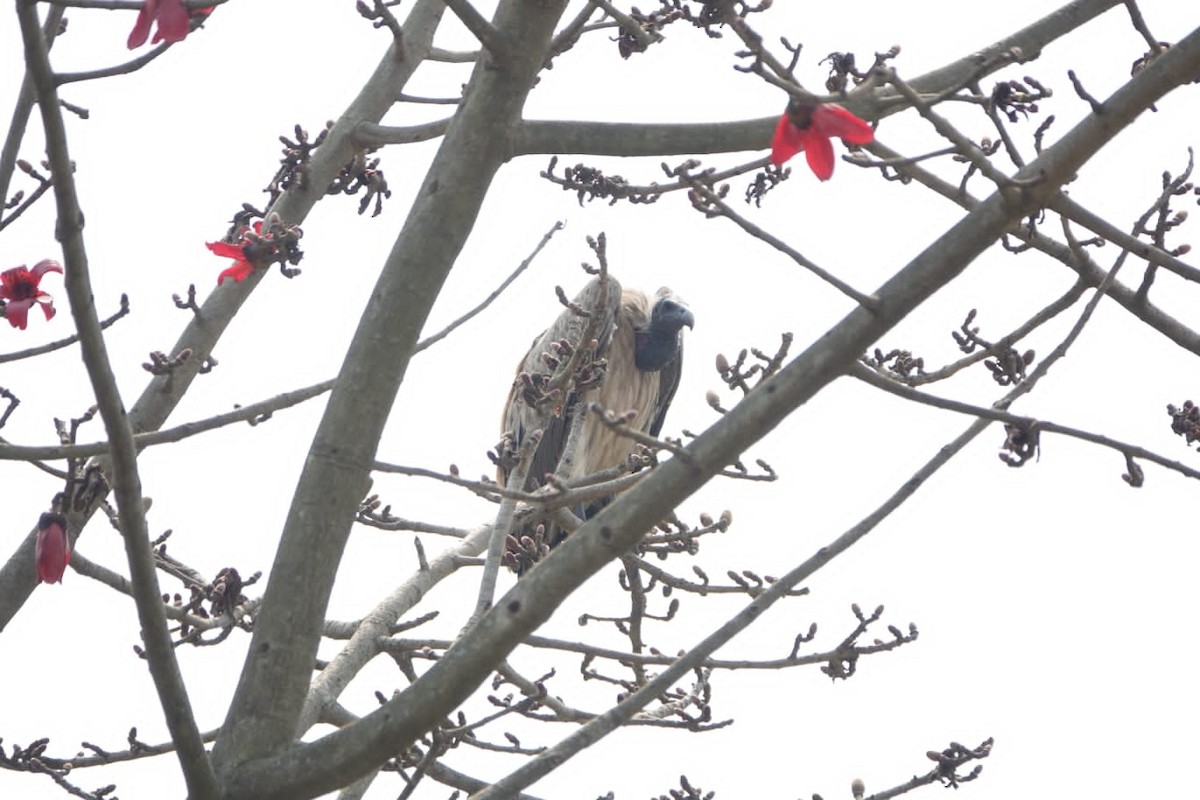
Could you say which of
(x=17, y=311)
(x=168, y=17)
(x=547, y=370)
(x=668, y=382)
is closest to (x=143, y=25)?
(x=168, y=17)

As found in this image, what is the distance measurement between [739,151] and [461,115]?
0.70 m

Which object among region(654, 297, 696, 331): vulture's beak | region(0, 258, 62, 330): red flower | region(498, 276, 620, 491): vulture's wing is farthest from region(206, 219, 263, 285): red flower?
region(654, 297, 696, 331): vulture's beak

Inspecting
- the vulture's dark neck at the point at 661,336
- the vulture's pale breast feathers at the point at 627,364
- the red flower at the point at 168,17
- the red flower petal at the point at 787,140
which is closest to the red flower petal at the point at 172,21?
the red flower at the point at 168,17

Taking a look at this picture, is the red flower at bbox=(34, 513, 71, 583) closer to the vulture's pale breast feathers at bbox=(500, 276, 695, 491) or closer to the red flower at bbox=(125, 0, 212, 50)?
the red flower at bbox=(125, 0, 212, 50)

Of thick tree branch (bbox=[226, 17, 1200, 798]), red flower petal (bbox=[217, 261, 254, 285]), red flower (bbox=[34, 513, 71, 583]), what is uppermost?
red flower petal (bbox=[217, 261, 254, 285])

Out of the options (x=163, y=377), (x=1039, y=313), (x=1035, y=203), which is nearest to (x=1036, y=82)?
(x=1039, y=313)

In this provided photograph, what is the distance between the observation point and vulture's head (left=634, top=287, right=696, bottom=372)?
9.90 metres

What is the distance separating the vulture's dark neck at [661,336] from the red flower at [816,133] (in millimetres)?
7066

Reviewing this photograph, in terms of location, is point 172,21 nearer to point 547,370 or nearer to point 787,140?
point 787,140

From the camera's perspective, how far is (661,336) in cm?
1006

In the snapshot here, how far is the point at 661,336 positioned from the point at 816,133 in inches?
288

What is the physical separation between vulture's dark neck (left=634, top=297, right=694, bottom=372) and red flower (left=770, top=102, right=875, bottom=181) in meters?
7.07

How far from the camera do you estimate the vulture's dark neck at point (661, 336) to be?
9898 mm

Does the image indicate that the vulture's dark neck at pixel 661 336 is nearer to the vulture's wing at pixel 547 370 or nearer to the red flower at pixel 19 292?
the vulture's wing at pixel 547 370
